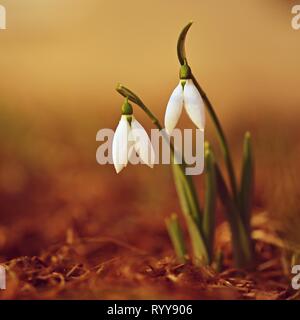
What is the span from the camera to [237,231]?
108 cm

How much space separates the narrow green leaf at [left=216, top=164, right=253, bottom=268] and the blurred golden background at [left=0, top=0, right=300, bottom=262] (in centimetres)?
13

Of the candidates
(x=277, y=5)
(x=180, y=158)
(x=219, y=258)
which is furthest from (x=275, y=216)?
(x=277, y=5)

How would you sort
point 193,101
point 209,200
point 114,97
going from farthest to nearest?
point 114,97, point 209,200, point 193,101

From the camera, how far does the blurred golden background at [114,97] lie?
1156 mm

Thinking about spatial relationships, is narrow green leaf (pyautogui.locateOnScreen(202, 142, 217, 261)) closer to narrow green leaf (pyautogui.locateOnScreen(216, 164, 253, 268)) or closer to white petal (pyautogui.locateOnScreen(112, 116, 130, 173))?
narrow green leaf (pyautogui.locateOnScreen(216, 164, 253, 268))

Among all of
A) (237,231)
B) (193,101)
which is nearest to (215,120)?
(193,101)

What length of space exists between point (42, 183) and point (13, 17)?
1.19ft

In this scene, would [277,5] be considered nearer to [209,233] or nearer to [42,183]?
[209,233]

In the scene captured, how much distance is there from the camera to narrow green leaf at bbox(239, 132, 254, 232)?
1028 millimetres

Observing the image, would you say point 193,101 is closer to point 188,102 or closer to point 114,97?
point 188,102

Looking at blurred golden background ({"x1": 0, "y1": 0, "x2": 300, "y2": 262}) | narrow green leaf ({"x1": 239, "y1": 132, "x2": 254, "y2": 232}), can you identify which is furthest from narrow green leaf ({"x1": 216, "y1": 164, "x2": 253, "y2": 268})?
blurred golden background ({"x1": 0, "y1": 0, "x2": 300, "y2": 262})

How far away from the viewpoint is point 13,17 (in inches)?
45.1

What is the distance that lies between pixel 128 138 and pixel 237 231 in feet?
0.95

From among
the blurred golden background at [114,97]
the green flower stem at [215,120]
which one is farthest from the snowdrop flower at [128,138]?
the blurred golden background at [114,97]
